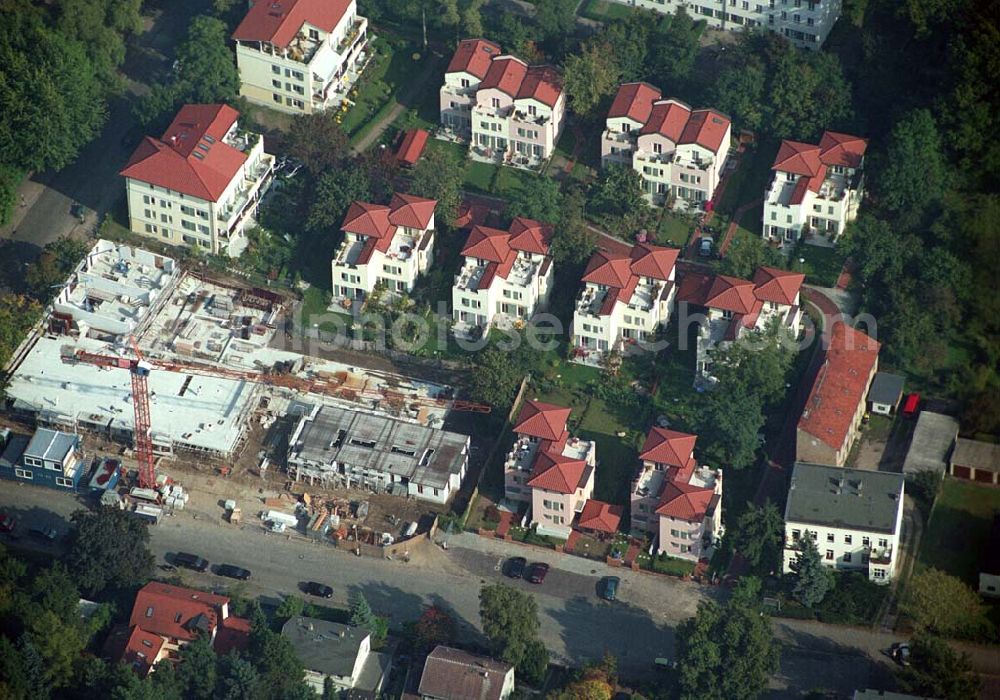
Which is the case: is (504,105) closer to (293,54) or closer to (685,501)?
(293,54)

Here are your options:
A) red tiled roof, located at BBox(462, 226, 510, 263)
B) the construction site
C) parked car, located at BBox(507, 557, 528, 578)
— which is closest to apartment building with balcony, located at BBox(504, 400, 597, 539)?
parked car, located at BBox(507, 557, 528, 578)

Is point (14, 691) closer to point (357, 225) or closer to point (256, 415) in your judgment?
point (256, 415)

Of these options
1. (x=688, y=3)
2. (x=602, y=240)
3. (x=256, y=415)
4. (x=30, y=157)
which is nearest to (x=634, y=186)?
(x=602, y=240)

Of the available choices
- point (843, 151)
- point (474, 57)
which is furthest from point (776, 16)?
point (474, 57)

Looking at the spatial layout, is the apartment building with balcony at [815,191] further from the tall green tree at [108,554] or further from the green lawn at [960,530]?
the tall green tree at [108,554]

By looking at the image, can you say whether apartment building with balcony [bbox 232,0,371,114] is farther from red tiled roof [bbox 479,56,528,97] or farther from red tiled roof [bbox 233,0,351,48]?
red tiled roof [bbox 479,56,528,97]

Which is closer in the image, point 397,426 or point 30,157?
point 397,426
